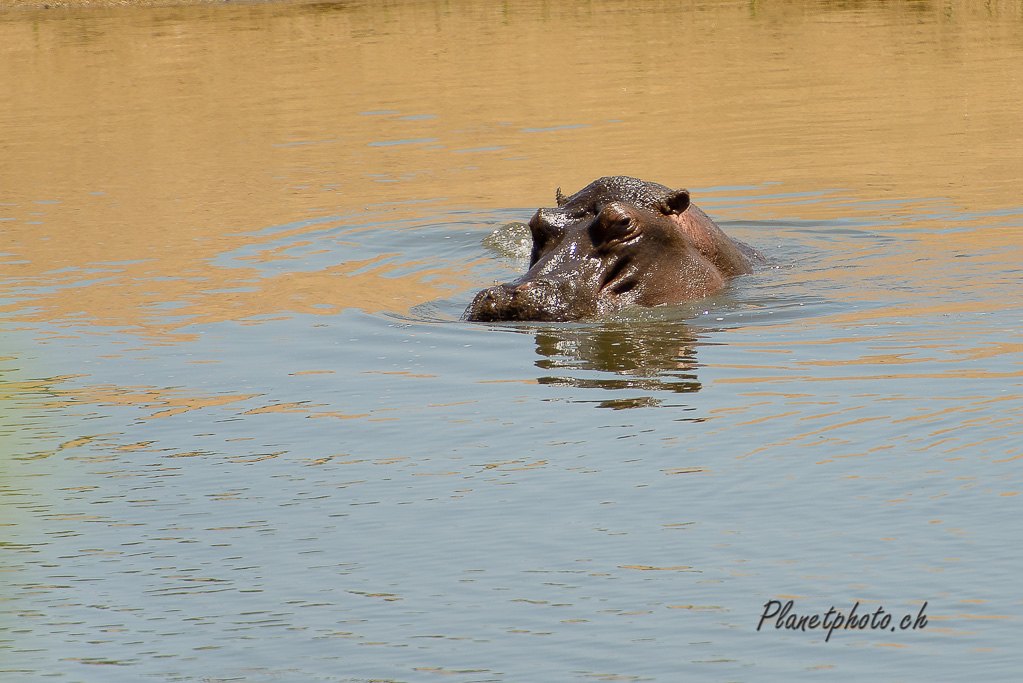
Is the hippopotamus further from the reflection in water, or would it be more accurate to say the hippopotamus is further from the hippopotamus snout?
the reflection in water

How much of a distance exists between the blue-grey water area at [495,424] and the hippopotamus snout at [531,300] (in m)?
0.12

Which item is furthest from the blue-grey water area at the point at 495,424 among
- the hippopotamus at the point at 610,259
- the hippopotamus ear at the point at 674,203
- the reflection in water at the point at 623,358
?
the hippopotamus ear at the point at 674,203

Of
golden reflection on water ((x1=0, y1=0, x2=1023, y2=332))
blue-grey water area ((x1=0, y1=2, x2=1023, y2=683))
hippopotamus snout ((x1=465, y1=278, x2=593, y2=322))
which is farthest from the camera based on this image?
golden reflection on water ((x1=0, y1=0, x2=1023, y2=332))

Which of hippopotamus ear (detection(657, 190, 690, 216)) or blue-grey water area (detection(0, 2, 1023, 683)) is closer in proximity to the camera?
blue-grey water area (detection(0, 2, 1023, 683))

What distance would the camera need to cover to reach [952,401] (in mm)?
5961

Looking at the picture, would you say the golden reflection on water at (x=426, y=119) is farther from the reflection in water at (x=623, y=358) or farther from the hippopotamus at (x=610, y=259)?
the reflection in water at (x=623, y=358)

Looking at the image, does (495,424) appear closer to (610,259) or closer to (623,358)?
(623,358)

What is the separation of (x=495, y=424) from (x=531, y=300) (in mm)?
1919

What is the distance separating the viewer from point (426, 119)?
19.4 meters

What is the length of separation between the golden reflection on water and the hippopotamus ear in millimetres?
1632

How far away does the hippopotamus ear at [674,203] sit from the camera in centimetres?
863

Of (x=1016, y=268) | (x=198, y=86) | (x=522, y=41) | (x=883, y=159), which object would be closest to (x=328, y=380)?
(x=1016, y=268)

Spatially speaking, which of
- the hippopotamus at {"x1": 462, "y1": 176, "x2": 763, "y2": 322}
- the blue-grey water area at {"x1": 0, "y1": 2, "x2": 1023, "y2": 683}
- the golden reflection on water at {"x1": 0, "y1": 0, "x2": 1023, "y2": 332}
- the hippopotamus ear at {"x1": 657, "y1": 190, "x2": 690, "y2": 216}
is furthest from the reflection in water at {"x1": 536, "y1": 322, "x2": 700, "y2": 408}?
the golden reflection on water at {"x1": 0, "y1": 0, "x2": 1023, "y2": 332}

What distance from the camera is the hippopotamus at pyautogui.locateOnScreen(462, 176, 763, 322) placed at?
7871mm
